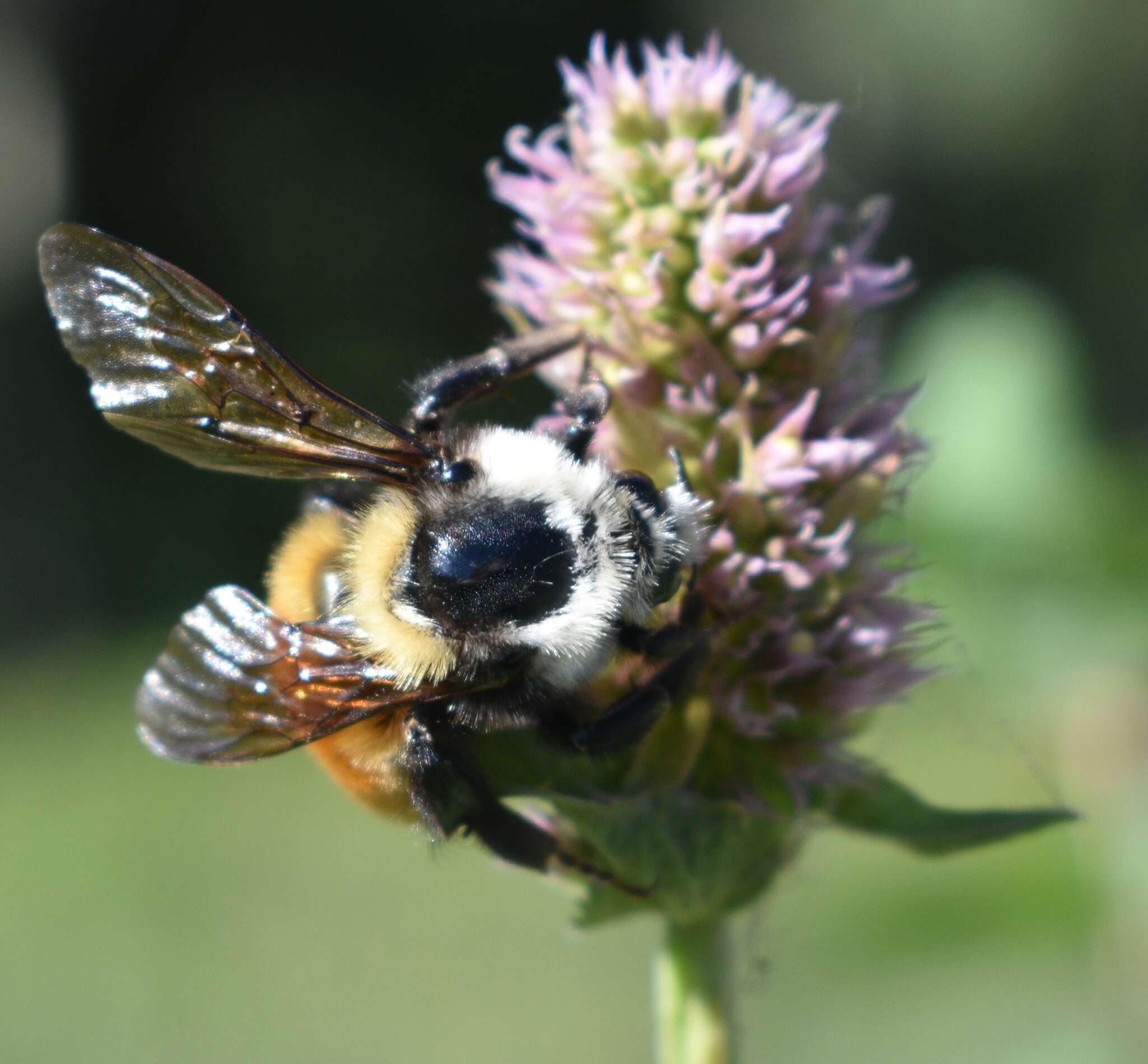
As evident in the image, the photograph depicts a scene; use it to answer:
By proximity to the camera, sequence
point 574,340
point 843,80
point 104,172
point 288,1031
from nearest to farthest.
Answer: point 574,340 → point 288,1031 → point 843,80 → point 104,172

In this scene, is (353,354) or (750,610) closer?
(750,610)

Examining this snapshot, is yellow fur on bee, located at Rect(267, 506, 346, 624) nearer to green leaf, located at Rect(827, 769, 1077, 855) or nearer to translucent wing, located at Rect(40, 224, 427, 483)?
translucent wing, located at Rect(40, 224, 427, 483)

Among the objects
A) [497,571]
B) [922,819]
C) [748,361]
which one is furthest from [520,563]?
[922,819]

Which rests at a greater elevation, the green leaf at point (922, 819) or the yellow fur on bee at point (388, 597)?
the yellow fur on bee at point (388, 597)

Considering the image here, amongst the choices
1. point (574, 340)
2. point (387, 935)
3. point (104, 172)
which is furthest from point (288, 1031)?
Result: point (104, 172)

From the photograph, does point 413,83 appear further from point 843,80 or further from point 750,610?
point 750,610

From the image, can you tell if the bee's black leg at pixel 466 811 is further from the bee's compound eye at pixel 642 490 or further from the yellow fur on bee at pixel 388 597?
the bee's compound eye at pixel 642 490

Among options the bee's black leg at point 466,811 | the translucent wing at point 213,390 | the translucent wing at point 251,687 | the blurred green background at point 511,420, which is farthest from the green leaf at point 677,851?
the translucent wing at point 213,390
